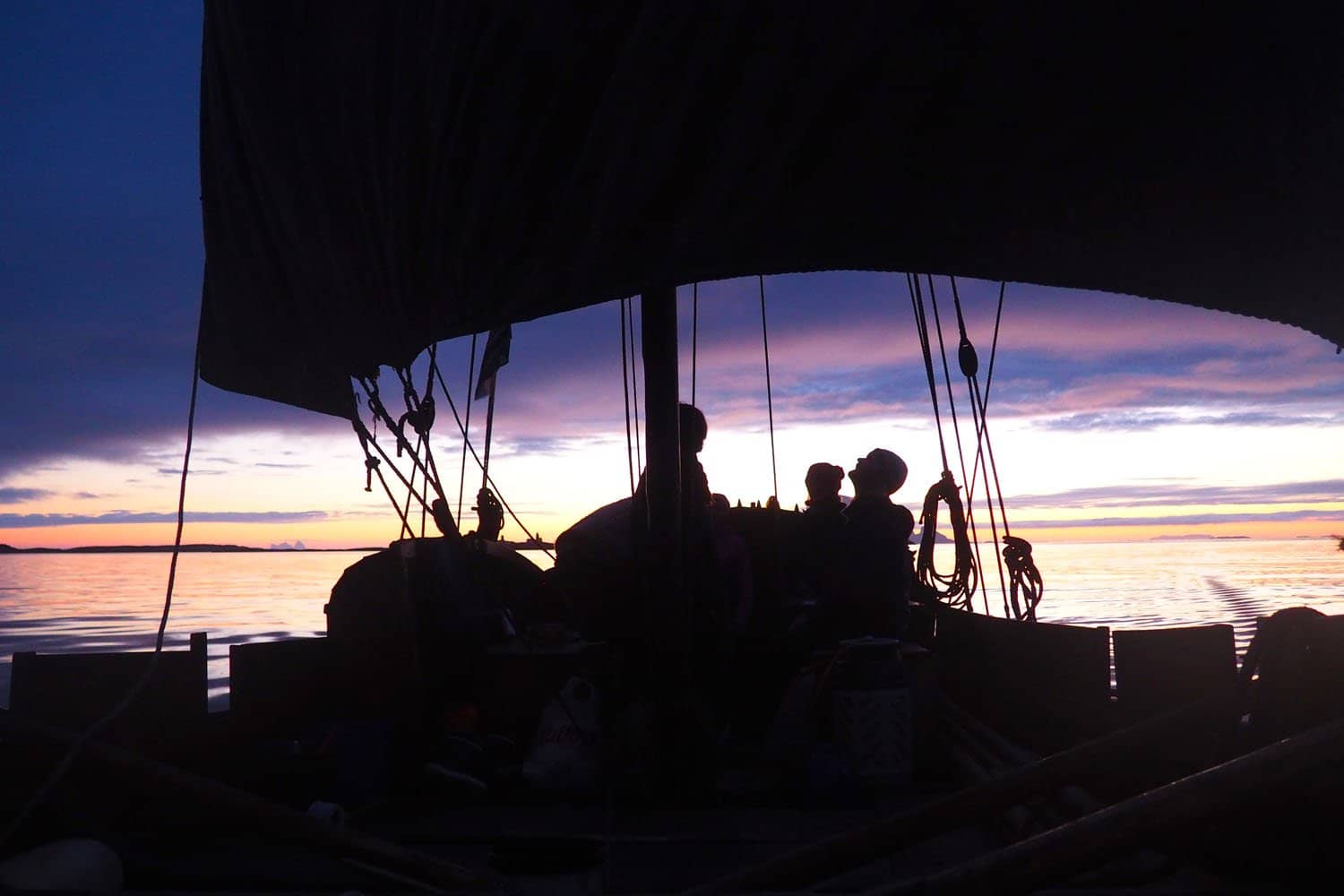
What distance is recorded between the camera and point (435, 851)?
12.1 ft

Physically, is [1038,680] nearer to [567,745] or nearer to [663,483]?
[663,483]

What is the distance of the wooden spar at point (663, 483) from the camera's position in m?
4.49

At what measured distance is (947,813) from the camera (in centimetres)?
258

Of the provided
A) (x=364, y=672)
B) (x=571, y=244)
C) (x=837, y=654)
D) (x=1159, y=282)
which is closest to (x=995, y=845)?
(x=837, y=654)

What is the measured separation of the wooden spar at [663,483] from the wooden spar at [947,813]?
1948 mm

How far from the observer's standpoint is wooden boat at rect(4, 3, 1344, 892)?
2471 mm

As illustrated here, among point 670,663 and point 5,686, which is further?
point 5,686

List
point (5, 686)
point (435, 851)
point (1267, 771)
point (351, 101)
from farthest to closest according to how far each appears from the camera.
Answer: point (5, 686) < point (435, 851) < point (351, 101) < point (1267, 771)

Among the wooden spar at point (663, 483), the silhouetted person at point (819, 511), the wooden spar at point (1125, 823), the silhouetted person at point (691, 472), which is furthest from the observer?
the silhouetted person at point (819, 511)

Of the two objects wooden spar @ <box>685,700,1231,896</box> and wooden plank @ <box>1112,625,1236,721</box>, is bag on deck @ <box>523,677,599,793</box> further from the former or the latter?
wooden plank @ <box>1112,625,1236,721</box>

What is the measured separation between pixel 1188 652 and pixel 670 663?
2096 mm

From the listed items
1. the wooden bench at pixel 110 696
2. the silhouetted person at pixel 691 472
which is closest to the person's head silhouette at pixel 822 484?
the silhouetted person at pixel 691 472

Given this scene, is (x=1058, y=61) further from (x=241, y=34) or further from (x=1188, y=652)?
(x=241, y=34)

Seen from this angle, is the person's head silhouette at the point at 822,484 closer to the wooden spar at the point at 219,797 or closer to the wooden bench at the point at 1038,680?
the wooden bench at the point at 1038,680
